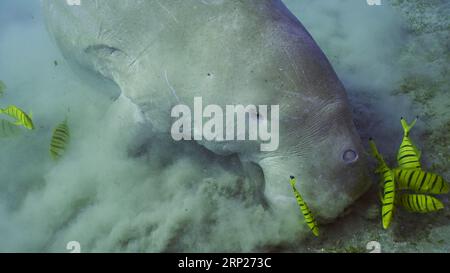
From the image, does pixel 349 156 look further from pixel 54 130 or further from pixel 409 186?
pixel 54 130

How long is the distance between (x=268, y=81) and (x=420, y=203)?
4.66 ft

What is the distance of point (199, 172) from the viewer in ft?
11.8

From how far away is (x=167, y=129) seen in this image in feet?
9.96

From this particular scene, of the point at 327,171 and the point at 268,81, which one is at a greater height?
the point at 268,81

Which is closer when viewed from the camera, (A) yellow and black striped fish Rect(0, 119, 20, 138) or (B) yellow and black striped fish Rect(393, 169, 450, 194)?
(B) yellow and black striped fish Rect(393, 169, 450, 194)

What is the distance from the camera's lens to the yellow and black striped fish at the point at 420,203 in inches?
96.6

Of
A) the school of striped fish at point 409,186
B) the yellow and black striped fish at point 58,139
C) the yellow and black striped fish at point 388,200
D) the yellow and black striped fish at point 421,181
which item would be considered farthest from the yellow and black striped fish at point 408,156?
the yellow and black striped fish at point 58,139

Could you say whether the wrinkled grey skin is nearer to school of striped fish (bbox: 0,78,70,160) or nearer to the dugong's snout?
the dugong's snout

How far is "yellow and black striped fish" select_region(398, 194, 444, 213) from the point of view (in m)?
2.45

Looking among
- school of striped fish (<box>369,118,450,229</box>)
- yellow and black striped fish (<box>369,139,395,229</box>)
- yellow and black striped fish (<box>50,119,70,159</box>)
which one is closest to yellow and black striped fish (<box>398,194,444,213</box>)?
school of striped fish (<box>369,118,450,229</box>)

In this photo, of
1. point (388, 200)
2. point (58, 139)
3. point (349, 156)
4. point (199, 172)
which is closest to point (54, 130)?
point (58, 139)

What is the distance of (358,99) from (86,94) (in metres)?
3.81

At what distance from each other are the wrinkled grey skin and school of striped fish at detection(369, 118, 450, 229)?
0.21 metres

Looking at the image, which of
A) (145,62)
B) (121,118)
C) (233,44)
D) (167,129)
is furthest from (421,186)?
(121,118)
